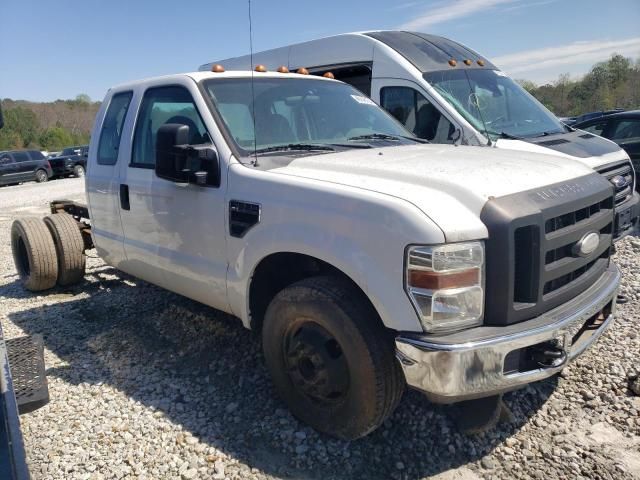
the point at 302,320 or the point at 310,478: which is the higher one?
the point at 302,320

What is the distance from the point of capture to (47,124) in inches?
3425

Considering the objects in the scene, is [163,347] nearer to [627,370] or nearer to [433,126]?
[627,370]

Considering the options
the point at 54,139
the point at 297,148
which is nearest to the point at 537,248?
the point at 297,148

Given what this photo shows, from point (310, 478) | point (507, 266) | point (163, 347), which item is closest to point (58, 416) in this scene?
point (163, 347)

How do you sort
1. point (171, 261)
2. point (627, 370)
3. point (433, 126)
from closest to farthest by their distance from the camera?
1. point (627, 370)
2. point (171, 261)
3. point (433, 126)

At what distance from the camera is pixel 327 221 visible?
105 inches

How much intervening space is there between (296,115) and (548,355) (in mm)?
2252

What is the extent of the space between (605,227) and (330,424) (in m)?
1.91

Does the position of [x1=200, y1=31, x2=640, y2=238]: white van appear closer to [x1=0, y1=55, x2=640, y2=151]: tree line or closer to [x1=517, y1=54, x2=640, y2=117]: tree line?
[x1=0, y1=55, x2=640, y2=151]: tree line

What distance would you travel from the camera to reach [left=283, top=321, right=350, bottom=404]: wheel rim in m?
2.78

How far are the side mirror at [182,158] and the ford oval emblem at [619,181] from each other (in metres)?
4.29

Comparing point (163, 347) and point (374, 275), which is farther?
point (163, 347)

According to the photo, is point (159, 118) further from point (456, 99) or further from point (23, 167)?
point (23, 167)

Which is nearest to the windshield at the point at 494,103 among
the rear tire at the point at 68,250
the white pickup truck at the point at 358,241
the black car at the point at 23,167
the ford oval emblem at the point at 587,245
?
the white pickup truck at the point at 358,241
